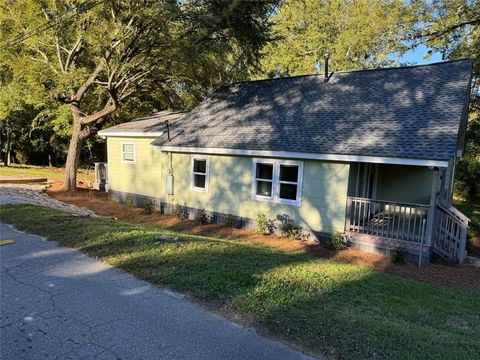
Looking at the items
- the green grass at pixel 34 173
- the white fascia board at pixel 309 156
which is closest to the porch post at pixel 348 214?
the white fascia board at pixel 309 156

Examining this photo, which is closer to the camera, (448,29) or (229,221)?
(229,221)

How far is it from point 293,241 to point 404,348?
710 centimetres

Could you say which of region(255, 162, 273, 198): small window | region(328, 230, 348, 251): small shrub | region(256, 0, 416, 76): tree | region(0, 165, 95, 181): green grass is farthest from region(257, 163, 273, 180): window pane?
region(256, 0, 416, 76): tree

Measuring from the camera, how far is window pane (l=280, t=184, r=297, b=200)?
11242mm

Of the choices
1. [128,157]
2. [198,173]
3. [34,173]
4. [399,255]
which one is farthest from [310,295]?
[34,173]

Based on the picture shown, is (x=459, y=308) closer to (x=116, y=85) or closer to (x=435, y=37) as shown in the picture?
(x=116, y=85)

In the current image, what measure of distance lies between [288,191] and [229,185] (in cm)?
224

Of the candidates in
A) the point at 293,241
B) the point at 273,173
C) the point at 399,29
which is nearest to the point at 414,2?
the point at 399,29

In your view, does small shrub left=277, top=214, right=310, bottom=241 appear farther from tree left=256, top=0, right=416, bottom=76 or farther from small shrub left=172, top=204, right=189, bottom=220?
tree left=256, top=0, right=416, bottom=76

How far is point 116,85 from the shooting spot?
15344mm

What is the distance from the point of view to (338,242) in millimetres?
9961

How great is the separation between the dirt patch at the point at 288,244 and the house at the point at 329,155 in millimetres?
479

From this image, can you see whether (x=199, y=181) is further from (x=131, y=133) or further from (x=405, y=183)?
(x=405, y=183)

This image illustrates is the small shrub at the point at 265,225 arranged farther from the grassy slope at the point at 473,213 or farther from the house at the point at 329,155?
the grassy slope at the point at 473,213
